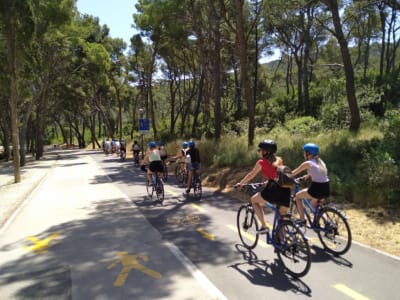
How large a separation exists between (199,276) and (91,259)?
198 centimetres

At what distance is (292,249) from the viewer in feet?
17.9

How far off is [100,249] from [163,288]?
2.23m

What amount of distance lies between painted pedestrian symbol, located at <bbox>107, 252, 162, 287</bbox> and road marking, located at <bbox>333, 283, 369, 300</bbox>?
2.39m

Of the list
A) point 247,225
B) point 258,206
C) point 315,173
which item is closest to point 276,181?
point 258,206

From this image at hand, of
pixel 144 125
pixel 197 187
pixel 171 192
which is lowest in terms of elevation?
pixel 171 192

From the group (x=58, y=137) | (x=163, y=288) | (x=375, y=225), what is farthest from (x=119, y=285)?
(x=58, y=137)

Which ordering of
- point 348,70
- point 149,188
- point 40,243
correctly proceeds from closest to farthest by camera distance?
point 40,243 → point 149,188 → point 348,70

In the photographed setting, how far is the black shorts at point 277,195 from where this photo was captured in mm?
5676

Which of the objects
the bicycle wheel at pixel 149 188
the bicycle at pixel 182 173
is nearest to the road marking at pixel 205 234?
the bicycle wheel at pixel 149 188

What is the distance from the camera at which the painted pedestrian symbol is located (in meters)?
5.43

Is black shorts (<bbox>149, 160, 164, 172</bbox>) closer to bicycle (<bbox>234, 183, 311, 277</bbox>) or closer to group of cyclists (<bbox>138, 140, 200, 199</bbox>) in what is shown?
group of cyclists (<bbox>138, 140, 200, 199</bbox>)

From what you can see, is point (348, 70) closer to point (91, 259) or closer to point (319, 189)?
point (319, 189)

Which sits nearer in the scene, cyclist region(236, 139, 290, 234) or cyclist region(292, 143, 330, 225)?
cyclist region(236, 139, 290, 234)

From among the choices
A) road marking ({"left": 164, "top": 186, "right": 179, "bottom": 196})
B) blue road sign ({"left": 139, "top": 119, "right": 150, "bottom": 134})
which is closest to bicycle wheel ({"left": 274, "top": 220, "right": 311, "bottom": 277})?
road marking ({"left": 164, "top": 186, "right": 179, "bottom": 196})
